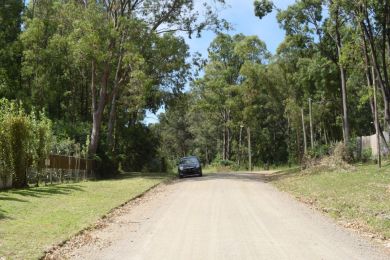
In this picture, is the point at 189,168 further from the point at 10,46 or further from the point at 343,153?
the point at 10,46

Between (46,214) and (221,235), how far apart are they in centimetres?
566

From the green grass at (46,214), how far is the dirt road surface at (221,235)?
554 millimetres

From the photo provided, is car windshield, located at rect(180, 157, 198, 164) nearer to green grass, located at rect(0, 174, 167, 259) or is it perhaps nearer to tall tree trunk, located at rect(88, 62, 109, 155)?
tall tree trunk, located at rect(88, 62, 109, 155)

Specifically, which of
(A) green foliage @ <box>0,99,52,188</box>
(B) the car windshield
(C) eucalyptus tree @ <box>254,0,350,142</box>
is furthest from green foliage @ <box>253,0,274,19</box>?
(A) green foliage @ <box>0,99,52,188</box>

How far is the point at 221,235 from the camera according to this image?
1124cm

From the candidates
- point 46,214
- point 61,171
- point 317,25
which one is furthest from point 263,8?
point 46,214

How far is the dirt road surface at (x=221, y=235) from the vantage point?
9.39 m

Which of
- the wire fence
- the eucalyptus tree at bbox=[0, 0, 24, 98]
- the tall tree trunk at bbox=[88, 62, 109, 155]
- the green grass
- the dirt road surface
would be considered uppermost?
the eucalyptus tree at bbox=[0, 0, 24, 98]

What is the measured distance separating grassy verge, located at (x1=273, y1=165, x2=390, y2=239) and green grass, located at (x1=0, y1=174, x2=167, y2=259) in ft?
22.4

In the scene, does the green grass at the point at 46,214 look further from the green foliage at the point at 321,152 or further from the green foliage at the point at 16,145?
the green foliage at the point at 321,152

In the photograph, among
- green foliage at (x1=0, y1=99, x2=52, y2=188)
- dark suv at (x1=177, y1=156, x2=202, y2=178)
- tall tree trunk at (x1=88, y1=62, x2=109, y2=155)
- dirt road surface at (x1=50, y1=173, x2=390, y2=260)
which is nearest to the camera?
dirt road surface at (x1=50, y1=173, x2=390, y2=260)

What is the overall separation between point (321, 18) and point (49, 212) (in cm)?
2765

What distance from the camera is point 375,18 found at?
101ft

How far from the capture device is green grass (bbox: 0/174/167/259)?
998 centimetres
